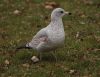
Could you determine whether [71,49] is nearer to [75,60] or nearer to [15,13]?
[75,60]

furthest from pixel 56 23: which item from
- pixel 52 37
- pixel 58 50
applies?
pixel 58 50

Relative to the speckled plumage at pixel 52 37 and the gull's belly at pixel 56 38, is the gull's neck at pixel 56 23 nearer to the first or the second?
the speckled plumage at pixel 52 37

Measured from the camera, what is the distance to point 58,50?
11680 mm

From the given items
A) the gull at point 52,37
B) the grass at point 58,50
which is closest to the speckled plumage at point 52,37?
the gull at point 52,37

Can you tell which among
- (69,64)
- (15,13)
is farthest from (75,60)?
(15,13)

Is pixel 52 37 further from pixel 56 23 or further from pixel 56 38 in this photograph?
pixel 56 23

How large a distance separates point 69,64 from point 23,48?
1.56m

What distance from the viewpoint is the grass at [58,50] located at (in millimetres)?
10220

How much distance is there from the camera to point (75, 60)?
10.9 metres

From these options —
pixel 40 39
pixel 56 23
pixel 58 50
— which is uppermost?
pixel 56 23

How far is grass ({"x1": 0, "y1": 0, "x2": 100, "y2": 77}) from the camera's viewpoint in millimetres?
10220

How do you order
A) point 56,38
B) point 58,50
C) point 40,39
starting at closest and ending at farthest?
point 56,38 < point 40,39 < point 58,50

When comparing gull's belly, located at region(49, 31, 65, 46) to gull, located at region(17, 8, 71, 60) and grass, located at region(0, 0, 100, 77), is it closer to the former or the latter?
gull, located at region(17, 8, 71, 60)

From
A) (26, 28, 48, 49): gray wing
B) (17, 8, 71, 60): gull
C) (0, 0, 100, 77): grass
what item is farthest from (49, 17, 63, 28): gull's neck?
(0, 0, 100, 77): grass
